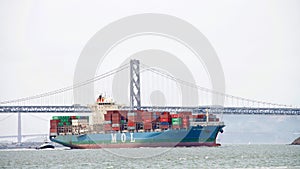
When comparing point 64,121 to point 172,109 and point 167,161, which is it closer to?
point 172,109

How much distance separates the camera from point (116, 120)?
290 ft

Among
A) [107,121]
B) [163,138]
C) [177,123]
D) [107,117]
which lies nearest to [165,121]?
[177,123]

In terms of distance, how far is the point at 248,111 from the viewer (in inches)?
4390

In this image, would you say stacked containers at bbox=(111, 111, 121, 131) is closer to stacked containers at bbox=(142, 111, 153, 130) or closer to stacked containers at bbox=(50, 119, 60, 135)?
stacked containers at bbox=(142, 111, 153, 130)

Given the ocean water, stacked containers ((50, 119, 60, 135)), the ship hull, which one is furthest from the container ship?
the ocean water

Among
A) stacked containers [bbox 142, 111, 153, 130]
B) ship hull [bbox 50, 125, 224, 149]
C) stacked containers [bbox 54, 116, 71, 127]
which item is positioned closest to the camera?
ship hull [bbox 50, 125, 224, 149]

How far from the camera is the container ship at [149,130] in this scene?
84.9 metres

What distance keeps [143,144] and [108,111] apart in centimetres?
797

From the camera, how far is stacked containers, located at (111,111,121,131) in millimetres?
88188

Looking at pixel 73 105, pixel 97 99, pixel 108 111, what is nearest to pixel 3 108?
pixel 73 105

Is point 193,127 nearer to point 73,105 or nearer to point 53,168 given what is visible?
point 73,105

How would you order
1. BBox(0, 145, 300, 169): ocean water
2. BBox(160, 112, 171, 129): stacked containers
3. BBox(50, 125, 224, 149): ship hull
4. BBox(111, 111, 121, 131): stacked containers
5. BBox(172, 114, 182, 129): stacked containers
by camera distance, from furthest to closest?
BBox(111, 111, 121, 131): stacked containers
BBox(160, 112, 171, 129): stacked containers
BBox(50, 125, 224, 149): ship hull
BBox(172, 114, 182, 129): stacked containers
BBox(0, 145, 300, 169): ocean water

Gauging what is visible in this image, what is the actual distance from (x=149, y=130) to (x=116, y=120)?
17.3 ft

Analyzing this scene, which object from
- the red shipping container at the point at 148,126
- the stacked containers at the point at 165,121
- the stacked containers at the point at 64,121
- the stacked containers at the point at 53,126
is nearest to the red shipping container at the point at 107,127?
the red shipping container at the point at 148,126
